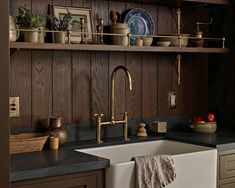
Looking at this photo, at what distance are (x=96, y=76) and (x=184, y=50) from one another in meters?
0.61

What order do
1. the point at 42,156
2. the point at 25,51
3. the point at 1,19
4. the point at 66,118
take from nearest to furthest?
1. the point at 1,19
2. the point at 42,156
3. the point at 25,51
4. the point at 66,118

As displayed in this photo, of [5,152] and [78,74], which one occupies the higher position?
[78,74]

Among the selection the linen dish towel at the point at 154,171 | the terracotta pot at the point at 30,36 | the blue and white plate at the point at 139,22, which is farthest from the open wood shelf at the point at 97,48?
the linen dish towel at the point at 154,171

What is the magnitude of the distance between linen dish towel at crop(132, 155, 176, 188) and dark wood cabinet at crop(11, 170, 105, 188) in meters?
0.20

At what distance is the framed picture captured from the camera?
2826 mm

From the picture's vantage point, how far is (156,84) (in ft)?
11.0

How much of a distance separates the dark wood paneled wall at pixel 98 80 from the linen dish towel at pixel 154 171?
26.8 inches

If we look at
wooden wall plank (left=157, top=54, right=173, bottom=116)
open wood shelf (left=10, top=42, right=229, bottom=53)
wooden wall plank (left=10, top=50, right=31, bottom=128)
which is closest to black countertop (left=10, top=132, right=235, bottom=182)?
wooden wall plank (left=10, top=50, right=31, bottom=128)

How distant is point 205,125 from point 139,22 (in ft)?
2.77

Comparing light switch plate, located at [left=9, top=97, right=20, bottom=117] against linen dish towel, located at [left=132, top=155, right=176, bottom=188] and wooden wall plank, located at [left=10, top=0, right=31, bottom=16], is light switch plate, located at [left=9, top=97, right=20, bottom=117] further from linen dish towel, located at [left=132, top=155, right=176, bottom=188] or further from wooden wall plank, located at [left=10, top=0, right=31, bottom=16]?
linen dish towel, located at [left=132, top=155, right=176, bottom=188]

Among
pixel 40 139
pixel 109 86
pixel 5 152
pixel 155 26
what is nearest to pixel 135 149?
pixel 109 86

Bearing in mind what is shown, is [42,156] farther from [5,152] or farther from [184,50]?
[184,50]

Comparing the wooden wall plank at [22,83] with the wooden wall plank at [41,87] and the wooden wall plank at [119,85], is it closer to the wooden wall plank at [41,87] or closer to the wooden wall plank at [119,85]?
the wooden wall plank at [41,87]

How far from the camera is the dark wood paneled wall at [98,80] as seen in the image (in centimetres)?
281
